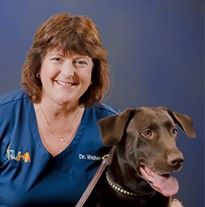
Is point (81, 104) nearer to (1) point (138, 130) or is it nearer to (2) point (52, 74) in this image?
(2) point (52, 74)

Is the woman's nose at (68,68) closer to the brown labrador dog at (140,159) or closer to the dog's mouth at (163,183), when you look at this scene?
the brown labrador dog at (140,159)

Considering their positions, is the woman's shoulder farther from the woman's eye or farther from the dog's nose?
the dog's nose

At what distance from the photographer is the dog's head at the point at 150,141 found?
4.30 feet

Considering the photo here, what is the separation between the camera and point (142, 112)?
1.48 metres

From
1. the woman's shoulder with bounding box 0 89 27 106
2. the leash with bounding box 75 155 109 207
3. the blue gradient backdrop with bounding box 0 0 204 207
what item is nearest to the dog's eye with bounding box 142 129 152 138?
the leash with bounding box 75 155 109 207

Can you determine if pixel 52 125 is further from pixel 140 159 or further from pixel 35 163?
pixel 140 159

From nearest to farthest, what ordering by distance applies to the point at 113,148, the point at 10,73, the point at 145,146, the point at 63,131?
the point at 145,146 < the point at 113,148 < the point at 63,131 < the point at 10,73

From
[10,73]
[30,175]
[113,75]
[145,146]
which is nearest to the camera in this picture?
[145,146]

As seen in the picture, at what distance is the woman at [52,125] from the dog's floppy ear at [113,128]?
303mm

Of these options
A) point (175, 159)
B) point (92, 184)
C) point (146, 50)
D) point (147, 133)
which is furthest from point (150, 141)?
point (146, 50)

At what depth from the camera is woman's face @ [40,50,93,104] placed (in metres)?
1.66

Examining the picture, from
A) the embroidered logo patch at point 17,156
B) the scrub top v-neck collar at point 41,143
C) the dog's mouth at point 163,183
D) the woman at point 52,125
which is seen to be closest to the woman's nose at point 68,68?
the woman at point 52,125

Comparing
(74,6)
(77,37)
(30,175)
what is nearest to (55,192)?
(30,175)

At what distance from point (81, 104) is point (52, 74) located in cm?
27
